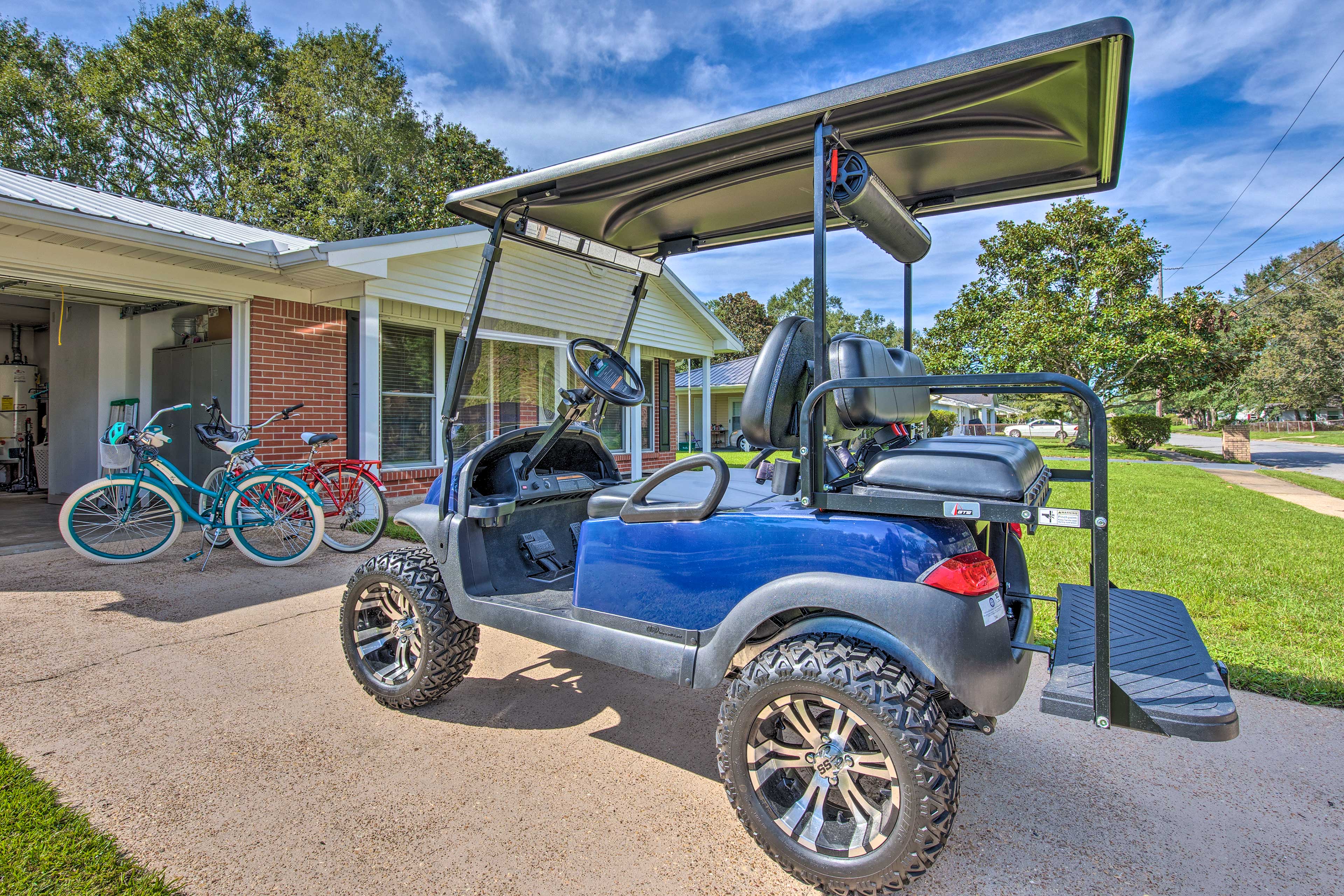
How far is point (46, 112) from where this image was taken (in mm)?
18891

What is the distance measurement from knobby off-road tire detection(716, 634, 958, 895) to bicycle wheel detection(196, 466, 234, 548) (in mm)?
5018

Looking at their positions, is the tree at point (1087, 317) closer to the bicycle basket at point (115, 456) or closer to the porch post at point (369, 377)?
the porch post at point (369, 377)

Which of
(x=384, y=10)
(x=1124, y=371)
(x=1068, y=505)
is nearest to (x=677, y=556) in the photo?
(x=1068, y=505)

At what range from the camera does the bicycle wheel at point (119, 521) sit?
481cm

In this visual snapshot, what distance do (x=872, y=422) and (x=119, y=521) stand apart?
5.68 metres

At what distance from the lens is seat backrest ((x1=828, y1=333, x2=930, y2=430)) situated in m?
2.00

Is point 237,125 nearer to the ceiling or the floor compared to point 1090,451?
nearer to the ceiling

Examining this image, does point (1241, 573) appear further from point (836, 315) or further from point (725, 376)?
point (836, 315)

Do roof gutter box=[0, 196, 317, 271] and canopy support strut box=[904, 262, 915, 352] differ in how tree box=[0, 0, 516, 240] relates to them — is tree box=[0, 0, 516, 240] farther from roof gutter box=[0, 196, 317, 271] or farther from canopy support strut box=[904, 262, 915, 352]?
canopy support strut box=[904, 262, 915, 352]

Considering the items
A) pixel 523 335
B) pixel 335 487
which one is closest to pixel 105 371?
pixel 335 487

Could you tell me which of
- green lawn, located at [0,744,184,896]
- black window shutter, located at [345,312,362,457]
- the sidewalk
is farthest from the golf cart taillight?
the sidewalk

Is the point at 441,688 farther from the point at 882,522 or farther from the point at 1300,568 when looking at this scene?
the point at 1300,568

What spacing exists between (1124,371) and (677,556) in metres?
20.4

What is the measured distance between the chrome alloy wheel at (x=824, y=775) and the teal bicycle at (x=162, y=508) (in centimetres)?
471
